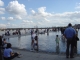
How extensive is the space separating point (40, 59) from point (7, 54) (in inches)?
81.8

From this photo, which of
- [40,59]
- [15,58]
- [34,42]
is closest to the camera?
[40,59]

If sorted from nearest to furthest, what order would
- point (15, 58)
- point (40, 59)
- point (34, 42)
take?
point (40, 59) → point (15, 58) → point (34, 42)

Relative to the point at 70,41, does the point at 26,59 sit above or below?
below

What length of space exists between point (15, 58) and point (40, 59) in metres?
1.84

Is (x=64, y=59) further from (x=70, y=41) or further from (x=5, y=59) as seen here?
(x=5, y=59)

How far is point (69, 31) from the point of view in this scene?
10.4 metres

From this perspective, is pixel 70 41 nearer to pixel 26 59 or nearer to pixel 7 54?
pixel 26 59

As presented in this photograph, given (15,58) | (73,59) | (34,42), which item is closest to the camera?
(73,59)

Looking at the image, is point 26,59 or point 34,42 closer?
point 26,59

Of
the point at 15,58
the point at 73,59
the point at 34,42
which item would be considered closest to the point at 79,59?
the point at 73,59

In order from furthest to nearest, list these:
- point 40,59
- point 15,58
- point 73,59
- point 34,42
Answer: point 34,42, point 15,58, point 40,59, point 73,59

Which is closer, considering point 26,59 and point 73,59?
point 73,59

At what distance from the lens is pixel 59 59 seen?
10.5 m

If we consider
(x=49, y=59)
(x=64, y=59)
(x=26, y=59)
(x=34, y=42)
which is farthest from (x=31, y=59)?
(x=34, y=42)
